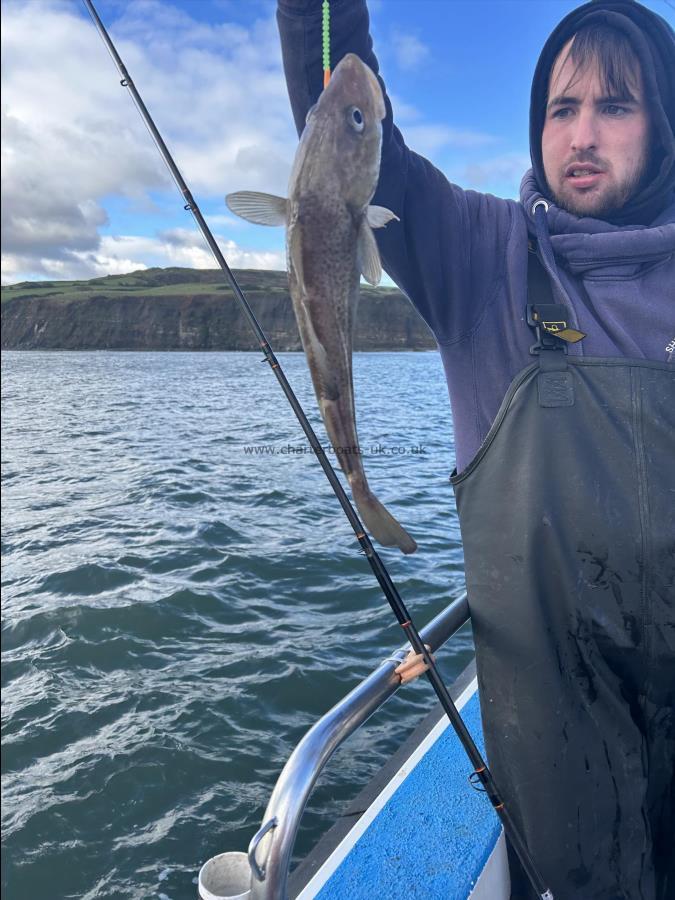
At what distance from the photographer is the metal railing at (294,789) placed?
1721 millimetres

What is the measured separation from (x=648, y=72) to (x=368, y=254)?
130cm


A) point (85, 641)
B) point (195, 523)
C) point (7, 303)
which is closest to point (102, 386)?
point (195, 523)

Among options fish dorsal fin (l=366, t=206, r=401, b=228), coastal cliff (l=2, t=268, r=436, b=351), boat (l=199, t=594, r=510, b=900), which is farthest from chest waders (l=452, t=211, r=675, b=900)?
coastal cliff (l=2, t=268, r=436, b=351)

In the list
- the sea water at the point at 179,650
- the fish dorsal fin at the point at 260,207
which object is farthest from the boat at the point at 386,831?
the sea water at the point at 179,650

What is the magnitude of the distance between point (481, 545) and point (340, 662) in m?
5.63

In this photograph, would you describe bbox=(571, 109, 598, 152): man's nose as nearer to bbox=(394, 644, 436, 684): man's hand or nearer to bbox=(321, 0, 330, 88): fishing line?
bbox=(321, 0, 330, 88): fishing line

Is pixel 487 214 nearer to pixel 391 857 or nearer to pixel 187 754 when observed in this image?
pixel 391 857

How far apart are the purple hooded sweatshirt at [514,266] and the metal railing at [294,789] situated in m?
0.81

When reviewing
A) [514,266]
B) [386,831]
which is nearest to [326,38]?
[514,266]

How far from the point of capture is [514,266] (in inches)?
82.6

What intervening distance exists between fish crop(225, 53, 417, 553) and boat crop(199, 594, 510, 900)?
76cm

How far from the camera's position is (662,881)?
2.29 meters

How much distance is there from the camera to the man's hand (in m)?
2.18

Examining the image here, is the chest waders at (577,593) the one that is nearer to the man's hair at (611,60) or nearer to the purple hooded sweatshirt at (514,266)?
the purple hooded sweatshirt at (514,266)
